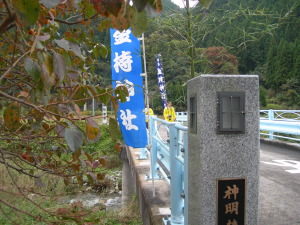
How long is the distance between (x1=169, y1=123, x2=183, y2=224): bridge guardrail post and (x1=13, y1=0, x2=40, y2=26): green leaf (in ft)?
8.33

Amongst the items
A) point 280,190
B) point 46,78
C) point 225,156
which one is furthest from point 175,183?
point 46,78

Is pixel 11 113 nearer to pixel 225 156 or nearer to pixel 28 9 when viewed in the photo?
Answer: pixel 28 9

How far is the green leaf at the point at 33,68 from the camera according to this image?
88cm

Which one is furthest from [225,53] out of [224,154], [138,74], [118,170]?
[118,170]

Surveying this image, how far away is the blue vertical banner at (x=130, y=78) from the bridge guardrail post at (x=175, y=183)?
65.0 inches

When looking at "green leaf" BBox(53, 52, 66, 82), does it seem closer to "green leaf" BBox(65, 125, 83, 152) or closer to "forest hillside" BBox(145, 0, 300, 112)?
"green leaf" BBox(65, 125, 83, 152)

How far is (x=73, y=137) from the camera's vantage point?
37.3 inches

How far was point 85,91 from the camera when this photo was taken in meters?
1.37

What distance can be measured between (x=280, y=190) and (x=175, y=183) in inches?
82.1

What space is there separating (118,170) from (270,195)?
345 inches

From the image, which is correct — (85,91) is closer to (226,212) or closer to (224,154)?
(224,154)

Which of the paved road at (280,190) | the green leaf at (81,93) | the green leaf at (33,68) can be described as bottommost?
the paved road at (280,190)

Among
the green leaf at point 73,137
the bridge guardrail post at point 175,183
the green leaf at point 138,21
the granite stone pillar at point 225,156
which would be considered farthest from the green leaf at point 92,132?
the bridge guardrail post at point 175,183

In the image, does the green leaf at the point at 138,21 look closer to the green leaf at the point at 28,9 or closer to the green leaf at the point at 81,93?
the green leaf at the point at 28,9
